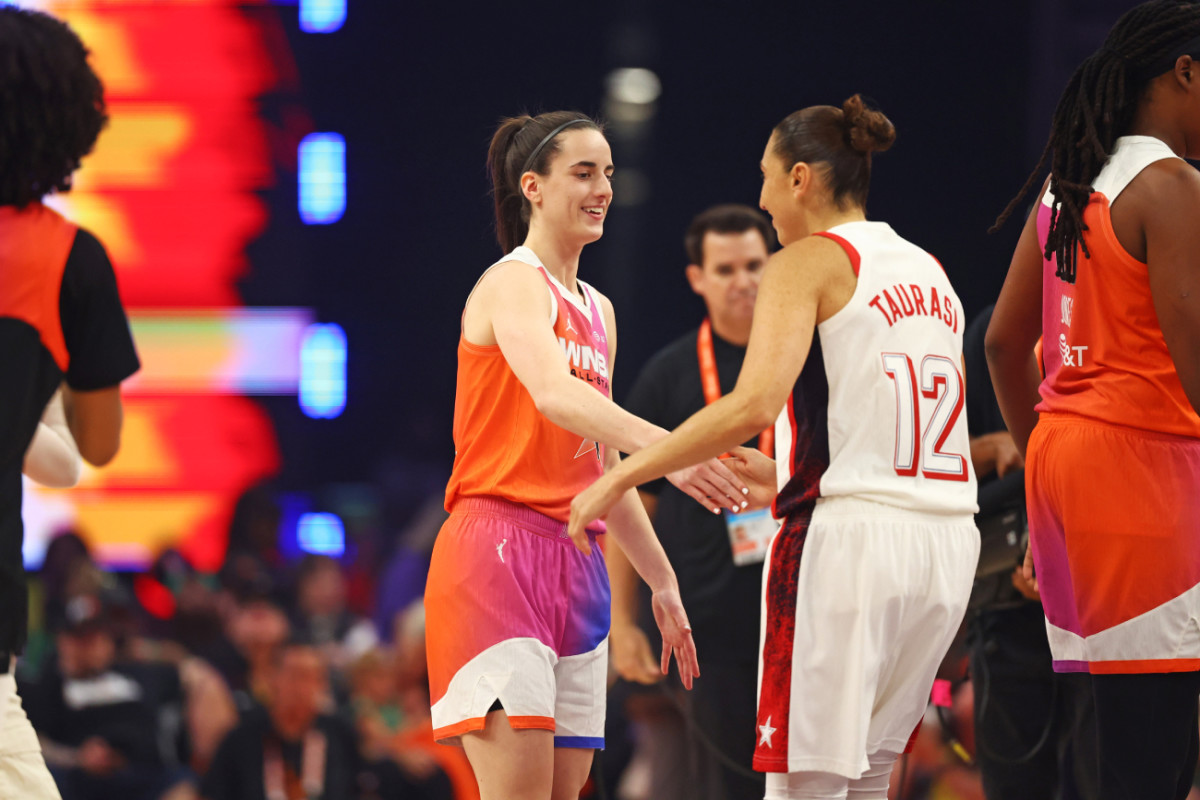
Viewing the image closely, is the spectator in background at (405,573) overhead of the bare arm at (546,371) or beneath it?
beneath

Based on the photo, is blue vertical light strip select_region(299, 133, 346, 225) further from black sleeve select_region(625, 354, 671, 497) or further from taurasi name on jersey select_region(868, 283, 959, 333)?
taurasi name on jersey select_region(868, 283, 959, 333)

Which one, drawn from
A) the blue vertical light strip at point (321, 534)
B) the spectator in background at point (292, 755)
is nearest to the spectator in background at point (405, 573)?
the blue vertical light strip at point (321, 534)

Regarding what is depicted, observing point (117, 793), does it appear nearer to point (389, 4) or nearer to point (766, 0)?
point (389, 4)

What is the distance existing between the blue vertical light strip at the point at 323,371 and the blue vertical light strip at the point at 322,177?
72 cm

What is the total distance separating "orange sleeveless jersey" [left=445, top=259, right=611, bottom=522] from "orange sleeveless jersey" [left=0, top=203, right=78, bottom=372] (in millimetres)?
Result: 953

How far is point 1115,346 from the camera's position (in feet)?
8.64

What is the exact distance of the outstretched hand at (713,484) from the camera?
2873 mm

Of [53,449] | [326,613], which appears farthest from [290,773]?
[53,449]

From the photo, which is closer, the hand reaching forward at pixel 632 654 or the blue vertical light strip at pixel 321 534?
the hand reaching forward at pixel 632 654

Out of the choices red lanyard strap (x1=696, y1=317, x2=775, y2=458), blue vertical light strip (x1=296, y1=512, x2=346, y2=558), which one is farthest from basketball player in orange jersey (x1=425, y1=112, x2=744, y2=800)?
blue vertical light strip (x1=296, y1=512, x2=346, y2=558)

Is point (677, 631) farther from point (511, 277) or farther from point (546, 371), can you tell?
point (511, 277)

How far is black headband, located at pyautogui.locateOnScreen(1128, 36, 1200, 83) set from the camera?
265 cm

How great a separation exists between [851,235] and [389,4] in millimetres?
6345

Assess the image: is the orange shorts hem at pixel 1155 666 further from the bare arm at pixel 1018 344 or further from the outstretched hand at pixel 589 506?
the outstretched hand at pixel 589 506
